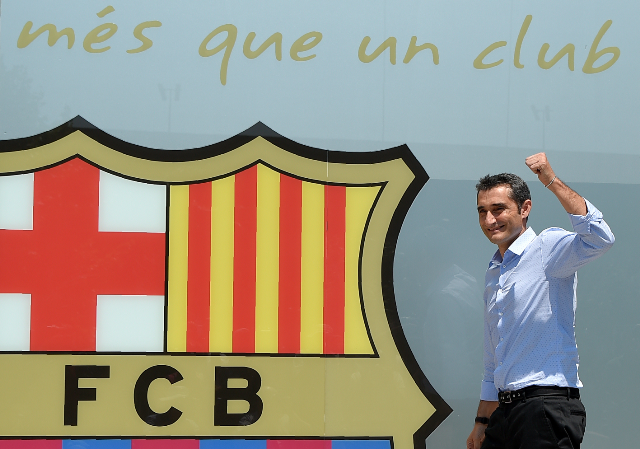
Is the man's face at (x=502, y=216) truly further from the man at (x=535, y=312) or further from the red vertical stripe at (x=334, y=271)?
the red vertical stripe at (x=334, y=271)

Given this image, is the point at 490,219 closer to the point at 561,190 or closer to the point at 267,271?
the point at 561,190

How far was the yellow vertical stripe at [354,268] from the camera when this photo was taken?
2354mm

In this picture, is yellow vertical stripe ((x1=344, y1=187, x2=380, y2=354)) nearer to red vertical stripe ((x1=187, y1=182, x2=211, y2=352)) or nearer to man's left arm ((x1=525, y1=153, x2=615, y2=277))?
red vertical stripe ((x1=187, y1=182, x2=211, y2=352))

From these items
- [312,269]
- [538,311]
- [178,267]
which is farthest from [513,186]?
[178,267]

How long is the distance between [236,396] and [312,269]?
0.54 metres

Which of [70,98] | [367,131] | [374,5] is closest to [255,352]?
[367,131]

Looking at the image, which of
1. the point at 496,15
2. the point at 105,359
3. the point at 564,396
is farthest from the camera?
the point at 496,15

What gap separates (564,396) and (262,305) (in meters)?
1.07

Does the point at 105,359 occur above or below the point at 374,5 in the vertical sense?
below

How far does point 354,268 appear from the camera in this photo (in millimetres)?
2365

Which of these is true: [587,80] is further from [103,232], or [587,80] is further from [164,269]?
Answer: [103,232]

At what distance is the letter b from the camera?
7.55 ft

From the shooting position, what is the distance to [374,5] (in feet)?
7.87

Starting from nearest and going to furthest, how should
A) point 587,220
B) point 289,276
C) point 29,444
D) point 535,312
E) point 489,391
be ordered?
point 587,220, point 535,312, point 489,391, point 29,444, point 289,276
